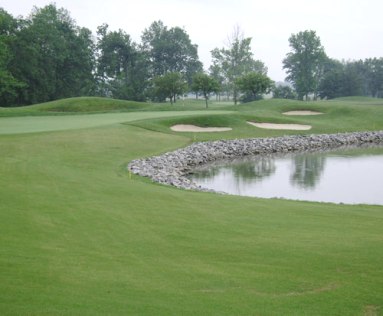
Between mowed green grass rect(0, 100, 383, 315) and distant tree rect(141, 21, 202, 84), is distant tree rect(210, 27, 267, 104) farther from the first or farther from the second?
mowed green grass rect(0, 100, 383, 315)

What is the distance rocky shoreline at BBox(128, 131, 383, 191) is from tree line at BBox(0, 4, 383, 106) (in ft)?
72.4

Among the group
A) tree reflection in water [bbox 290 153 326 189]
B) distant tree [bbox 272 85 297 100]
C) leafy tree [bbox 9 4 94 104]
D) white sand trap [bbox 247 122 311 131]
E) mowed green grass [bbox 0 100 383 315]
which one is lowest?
tree reflection in water [bbox 290 153 326 189]

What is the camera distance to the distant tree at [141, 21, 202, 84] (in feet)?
318

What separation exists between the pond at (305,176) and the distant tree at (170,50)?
7183 cm

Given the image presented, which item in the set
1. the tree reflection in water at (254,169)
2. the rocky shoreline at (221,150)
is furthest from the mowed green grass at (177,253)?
→ the tree reflection in water at (254,169)

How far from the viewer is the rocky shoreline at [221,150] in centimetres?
1823

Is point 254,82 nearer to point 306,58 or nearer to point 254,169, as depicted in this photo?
point 254,169

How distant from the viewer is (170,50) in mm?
97375

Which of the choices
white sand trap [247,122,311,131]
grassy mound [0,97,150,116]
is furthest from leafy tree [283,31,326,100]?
white sand trap [247,122,311,131]

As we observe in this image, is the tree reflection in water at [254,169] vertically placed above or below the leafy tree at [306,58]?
below

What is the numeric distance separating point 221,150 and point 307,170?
22.2ft

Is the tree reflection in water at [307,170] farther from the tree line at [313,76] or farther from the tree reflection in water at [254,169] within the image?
the tree line at [313,76]

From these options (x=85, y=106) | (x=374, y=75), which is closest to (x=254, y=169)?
(x=85, y=106)

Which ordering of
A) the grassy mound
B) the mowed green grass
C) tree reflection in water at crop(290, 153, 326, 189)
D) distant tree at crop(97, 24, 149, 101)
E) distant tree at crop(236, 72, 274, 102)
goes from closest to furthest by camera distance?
the mowed green grass
tree reflection in water at crop(290, 153, 326, 189)
the grassy mound
distant tree at crop(236, 72, 274, 102)
distant tree at crop(97, 24, 149, 101)
